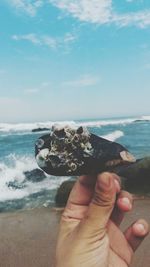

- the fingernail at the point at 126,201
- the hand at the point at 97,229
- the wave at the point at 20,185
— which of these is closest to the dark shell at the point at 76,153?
the hand at the point at 97,229

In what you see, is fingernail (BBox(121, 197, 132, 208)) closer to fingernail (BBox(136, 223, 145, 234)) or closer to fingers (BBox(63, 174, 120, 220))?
fingers (BBox(63, 174, 120, 220))

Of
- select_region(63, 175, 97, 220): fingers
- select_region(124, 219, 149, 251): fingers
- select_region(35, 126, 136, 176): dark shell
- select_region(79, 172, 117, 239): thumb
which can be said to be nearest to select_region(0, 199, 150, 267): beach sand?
select_region(124, 219, 149, 251): fingers

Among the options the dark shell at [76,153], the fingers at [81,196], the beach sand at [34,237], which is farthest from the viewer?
the beach sand at [34,237]

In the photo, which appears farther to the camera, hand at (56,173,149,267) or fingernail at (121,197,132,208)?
fingernail at (121,197,132,208)

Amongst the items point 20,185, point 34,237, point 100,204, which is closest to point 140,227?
point 100,204

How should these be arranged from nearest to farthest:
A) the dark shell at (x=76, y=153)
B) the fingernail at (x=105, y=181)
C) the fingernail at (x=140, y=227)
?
1. the fingernail at (x=105, y=181)
2. the dark shell at (x=76, y=153)
3. the fingernail at (x=140, y=227)

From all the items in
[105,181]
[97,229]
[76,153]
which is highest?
[76,153]

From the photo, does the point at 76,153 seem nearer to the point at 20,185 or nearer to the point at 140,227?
the point at 140,227

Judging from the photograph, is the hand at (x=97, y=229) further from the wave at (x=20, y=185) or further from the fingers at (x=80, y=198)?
the wave at (x=20, y=185)

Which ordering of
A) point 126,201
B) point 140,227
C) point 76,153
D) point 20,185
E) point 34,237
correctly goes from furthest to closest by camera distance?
1. point 20,185
2. point 34,237
3. point 140,227
4. point 126,201
5. point 76,153
